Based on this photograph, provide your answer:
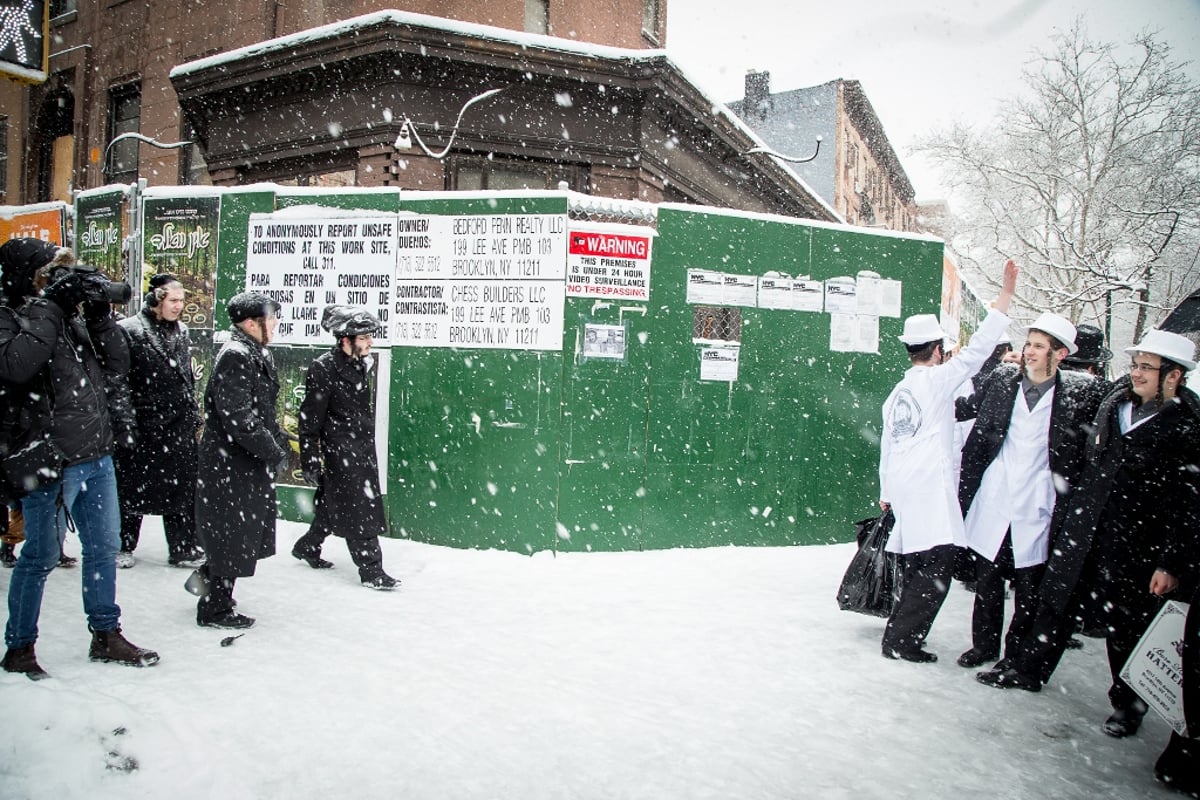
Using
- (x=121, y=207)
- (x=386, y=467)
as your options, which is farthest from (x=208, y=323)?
(x=386, y=467)

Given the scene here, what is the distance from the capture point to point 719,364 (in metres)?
7.14

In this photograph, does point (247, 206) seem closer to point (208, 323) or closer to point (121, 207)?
point (208, 323)

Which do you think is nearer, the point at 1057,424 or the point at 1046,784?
the point at 1046,784

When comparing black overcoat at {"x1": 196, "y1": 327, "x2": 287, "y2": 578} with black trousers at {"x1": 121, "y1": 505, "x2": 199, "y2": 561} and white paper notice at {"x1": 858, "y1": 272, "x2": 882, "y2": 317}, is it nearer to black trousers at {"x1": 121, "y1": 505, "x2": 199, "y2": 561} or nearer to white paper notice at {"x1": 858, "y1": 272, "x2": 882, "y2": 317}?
black trousers at {"x1": 121, "y1": 505, "x2": 199, "y2": 561}

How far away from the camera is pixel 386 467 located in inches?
276

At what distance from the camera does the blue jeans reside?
3684 mm

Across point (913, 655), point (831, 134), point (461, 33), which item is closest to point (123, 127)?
point (461, 33)

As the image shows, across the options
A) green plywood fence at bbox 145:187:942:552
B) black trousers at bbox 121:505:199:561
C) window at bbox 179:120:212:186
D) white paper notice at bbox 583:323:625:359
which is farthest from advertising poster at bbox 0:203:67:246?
white paper notice at bbox 583:323:625:359

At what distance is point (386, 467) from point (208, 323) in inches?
97.1

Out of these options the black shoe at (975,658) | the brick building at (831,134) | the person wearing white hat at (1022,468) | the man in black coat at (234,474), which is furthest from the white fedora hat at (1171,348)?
the brick building at (831,134)

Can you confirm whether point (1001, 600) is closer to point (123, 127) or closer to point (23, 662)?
point (23, 662)

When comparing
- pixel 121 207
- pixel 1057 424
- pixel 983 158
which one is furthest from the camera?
pixel 983 158

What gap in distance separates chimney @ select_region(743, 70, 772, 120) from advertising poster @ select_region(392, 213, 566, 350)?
29766 mm

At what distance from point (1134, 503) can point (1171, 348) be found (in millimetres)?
812
